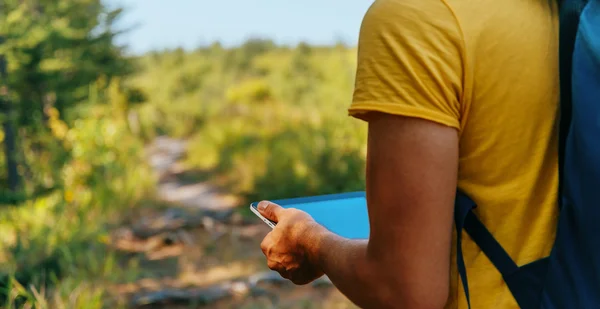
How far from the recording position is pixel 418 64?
82cm

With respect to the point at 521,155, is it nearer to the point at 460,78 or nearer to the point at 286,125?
the point at 460,78

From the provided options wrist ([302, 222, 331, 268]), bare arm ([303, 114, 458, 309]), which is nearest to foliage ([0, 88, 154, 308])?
wrist ([302, 222, 331, 268])

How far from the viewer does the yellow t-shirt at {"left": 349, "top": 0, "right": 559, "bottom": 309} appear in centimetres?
82

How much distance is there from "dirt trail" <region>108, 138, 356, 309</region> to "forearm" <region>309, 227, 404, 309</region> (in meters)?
3.11

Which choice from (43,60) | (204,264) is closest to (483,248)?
(204,264)

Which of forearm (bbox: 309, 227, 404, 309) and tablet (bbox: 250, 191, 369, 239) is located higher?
forearm (bbox: 309, 227, 404, 309)

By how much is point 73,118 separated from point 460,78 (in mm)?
6112

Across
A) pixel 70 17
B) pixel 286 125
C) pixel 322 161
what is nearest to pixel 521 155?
pixel 322 161

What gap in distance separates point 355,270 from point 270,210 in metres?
0.32

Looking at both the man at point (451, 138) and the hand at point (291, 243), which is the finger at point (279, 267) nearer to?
the hand at point (291, 243)

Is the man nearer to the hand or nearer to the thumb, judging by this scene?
the hand

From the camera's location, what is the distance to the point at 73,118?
645cm

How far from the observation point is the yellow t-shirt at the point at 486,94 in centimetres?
82

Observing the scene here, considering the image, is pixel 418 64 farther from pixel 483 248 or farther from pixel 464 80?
pixel 483 248
